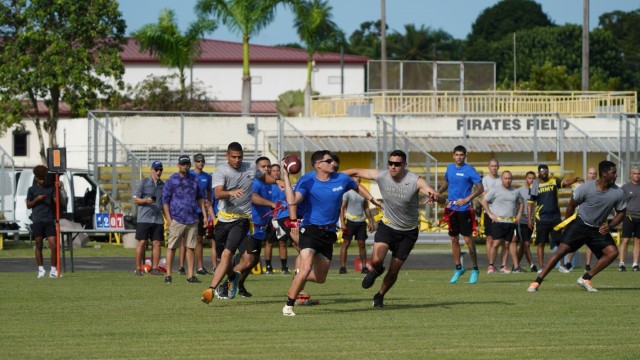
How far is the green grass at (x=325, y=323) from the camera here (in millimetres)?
11469

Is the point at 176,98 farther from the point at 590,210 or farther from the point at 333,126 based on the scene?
the point at 590,210

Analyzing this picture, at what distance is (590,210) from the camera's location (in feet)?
60.2

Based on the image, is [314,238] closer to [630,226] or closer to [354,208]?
[354,208]

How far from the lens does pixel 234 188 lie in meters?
17.1

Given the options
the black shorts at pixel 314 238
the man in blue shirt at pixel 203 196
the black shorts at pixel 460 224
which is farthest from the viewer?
the man in blue shirt at pixel 203 196

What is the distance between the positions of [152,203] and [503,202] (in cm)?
636

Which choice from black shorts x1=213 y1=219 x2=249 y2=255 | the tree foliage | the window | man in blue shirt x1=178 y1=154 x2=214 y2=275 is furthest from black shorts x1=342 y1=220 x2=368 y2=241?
the window

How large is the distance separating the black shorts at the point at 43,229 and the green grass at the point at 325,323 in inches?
93.0

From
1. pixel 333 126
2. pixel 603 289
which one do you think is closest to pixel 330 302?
pixel 603 289

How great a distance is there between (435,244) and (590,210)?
17294 millimetres

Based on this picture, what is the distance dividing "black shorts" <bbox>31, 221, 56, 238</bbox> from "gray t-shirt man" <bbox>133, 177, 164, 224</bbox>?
155 cm

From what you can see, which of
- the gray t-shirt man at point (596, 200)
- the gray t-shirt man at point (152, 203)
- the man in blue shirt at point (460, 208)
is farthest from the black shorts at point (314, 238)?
the gray t-shirt man at point (152, 203)

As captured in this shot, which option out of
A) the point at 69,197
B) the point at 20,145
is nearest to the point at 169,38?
the point at 20,145

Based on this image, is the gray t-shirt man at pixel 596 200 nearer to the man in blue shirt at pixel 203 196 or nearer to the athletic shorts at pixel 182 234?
the man in blue shirt at pixel 203 196
